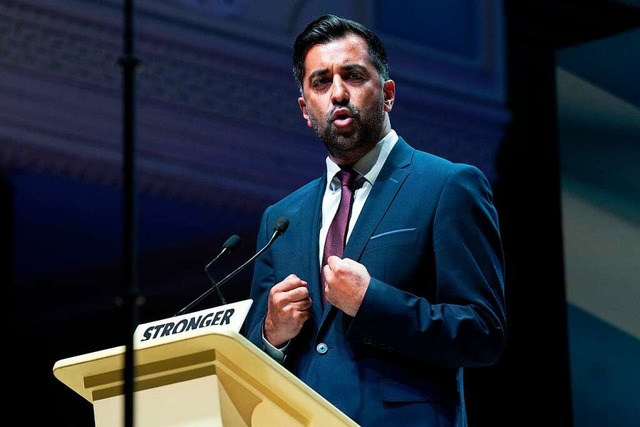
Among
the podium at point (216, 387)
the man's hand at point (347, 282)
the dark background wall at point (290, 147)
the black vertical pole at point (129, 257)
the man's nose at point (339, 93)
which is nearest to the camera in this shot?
the black vertical pole at point (129, 257)

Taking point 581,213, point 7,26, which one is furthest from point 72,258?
point 581,213

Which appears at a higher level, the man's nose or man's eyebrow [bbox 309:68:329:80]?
man's eyebrow [bbox 309:68:329:80]

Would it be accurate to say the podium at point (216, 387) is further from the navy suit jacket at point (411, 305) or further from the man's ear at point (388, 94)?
the man's ear at point (388, 94)

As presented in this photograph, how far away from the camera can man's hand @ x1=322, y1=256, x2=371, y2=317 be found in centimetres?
181

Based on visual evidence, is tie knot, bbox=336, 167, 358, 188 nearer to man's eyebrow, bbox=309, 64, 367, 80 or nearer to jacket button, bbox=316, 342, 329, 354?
man's eyebrow, bbox=309, 64, 367, 80

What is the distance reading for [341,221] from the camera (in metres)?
2.01

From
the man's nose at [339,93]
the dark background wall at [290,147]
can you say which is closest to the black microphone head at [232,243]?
the man's nose at [339,93]

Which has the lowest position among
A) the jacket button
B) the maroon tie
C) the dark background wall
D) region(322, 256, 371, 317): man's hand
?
the jacket button

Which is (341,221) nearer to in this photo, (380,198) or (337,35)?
(380,198)

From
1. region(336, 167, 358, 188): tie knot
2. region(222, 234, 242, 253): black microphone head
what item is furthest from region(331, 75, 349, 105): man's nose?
region(222, 234, 242, 253): black microphone head

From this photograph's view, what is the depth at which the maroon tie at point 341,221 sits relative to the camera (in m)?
1.99

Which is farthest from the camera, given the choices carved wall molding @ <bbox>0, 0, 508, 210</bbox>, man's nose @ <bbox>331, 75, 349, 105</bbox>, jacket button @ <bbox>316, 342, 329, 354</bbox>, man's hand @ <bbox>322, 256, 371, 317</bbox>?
carved wall molding @ <bbox>0, 0, 508, 210</bbox>

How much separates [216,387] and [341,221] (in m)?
0.42

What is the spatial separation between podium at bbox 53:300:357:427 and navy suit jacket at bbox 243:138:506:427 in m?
0.18
